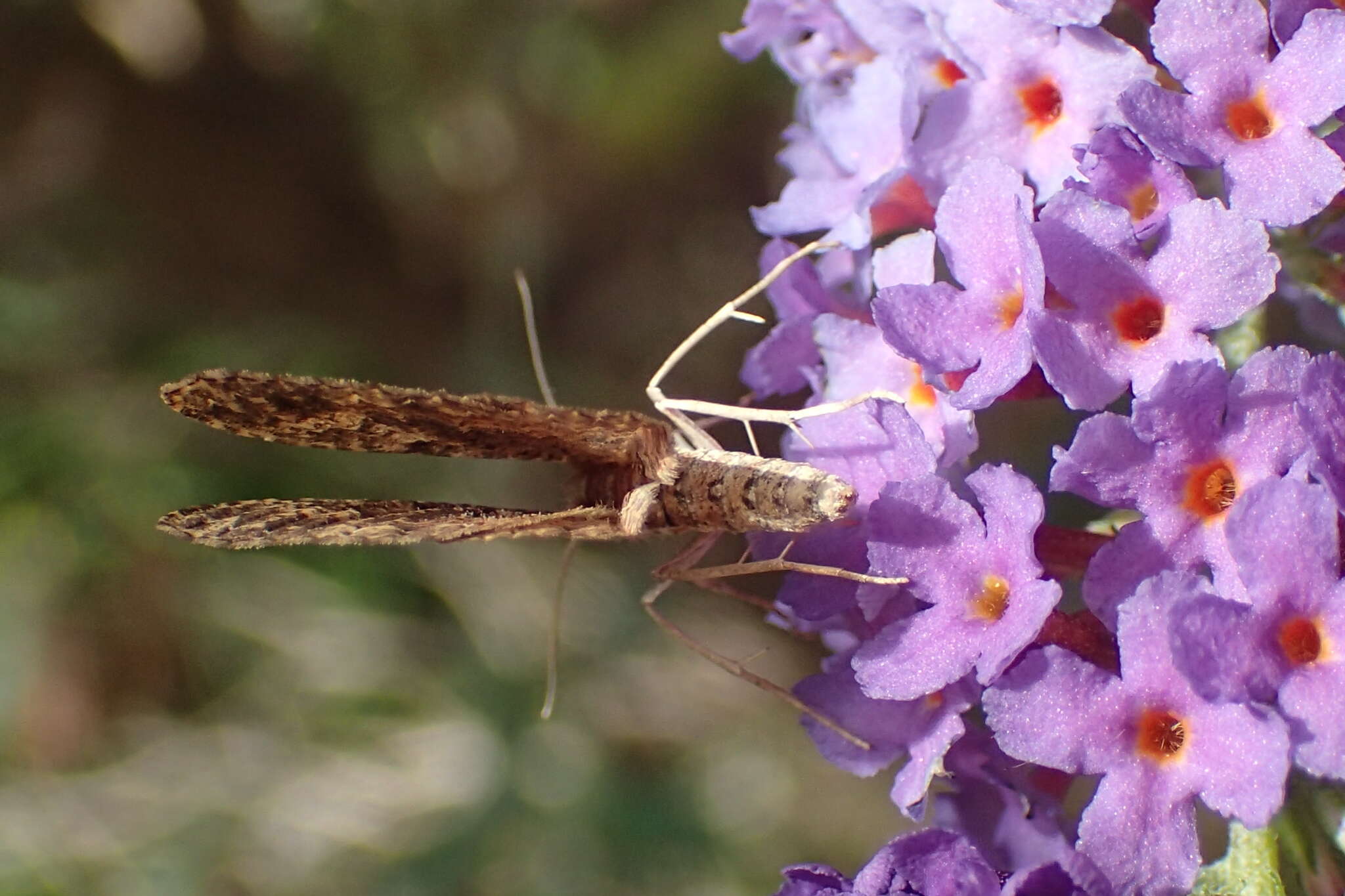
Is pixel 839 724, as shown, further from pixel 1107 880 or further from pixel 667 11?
pixel 667 11

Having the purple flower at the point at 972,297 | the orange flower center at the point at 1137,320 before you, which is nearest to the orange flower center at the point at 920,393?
the purple flower at the point at 972,297

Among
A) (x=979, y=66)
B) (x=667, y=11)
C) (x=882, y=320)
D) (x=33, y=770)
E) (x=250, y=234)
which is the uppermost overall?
(x=979, y=66)

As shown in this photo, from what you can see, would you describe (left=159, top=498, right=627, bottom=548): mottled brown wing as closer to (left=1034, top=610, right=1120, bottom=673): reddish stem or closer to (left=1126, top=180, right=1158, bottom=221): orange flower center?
(left=1034, top=610, right=1120, bottom=673): reddish stem

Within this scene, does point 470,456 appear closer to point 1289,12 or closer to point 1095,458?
point 1095,458

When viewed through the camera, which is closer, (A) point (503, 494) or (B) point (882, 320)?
(B) point (882, 320)

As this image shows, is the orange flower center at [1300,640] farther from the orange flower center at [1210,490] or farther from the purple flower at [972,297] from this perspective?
the purple flower at [972,297]

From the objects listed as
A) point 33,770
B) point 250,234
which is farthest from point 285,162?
point 33,770

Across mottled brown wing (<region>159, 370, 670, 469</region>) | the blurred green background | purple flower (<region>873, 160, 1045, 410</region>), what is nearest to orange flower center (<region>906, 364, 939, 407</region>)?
purple flower (<region>873, 160, 1045, 410</region>)

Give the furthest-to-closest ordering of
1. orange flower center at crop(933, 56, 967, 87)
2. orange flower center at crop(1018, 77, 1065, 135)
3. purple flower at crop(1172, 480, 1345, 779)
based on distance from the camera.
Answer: orange flower center at crop(933, 56, 967, 87) → orange flower center at crop(1018, 77, 1065, 135) → purple flower at crop(1172, 480, 1345, 779)
